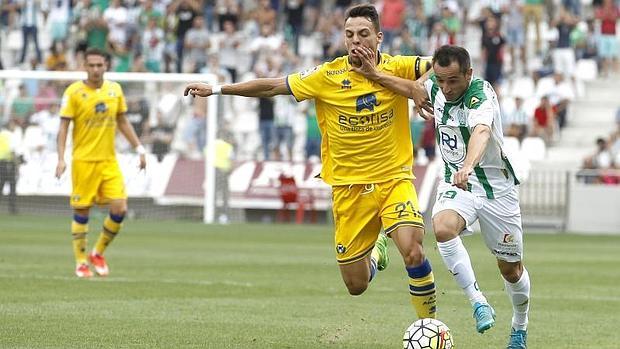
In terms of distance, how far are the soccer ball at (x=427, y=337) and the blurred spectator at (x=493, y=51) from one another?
2348 centimetres

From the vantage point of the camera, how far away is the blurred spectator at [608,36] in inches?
1319

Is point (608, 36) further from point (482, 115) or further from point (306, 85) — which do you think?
point (482, 115)

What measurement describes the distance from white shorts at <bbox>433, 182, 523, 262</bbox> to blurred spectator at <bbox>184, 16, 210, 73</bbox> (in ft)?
82.5

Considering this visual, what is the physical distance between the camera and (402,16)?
3472cm

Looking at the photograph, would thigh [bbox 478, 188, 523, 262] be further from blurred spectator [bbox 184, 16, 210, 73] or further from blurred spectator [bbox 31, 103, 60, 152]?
blurred spectator [bbox 184, 16, 210, 73]

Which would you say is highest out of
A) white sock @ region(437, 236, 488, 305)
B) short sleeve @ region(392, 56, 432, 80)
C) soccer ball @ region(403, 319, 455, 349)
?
short sleeve @ region(392, 56, 432, 80)

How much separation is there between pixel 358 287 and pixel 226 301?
293cm

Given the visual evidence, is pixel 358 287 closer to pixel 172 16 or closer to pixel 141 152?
pixel 141 152

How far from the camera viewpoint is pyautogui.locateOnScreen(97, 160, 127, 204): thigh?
1647 cm

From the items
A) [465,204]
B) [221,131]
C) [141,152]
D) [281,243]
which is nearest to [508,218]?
[465,204]

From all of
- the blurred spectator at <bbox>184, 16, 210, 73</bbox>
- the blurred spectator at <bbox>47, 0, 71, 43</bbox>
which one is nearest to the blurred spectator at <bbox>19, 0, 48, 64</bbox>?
the blurred spectator at <bbox>47, 0, 71, 43</bbox>

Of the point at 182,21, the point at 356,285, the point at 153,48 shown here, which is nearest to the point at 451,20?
the point at 182,21

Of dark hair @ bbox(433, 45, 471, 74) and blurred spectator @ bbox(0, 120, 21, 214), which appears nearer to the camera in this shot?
dark hair @ bbox(433, 45, 471, 74)

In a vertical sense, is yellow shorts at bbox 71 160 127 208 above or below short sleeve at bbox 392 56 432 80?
below
